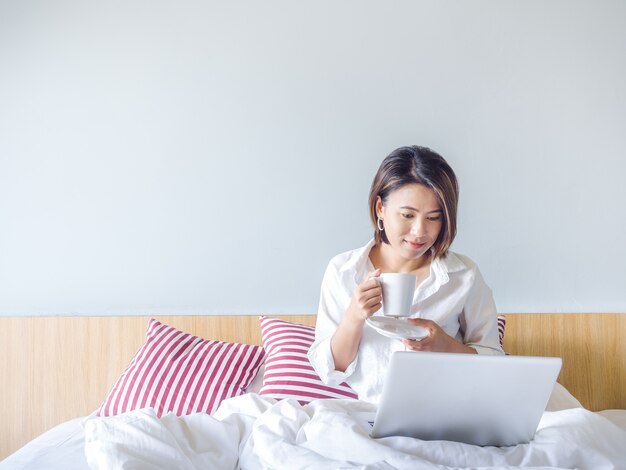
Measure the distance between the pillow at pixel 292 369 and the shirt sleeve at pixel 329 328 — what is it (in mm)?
96

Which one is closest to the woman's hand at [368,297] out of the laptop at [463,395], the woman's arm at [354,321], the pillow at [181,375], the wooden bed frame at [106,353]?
the woman's arm at [354,321]

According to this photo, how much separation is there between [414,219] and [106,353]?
3.80ft

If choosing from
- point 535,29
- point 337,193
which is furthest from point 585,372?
point 535,29

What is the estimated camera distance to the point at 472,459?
1078mm

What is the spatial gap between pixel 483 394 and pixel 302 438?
328 mm

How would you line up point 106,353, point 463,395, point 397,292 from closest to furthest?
1. point 463,395
2. point 397,292
3. point 106,353

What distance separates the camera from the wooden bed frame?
2078 mm

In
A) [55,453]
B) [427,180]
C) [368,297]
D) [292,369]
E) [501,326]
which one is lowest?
[55,453]

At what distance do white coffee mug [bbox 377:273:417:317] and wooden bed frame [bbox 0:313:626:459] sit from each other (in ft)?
2.57

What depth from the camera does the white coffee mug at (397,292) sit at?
4.34 feet

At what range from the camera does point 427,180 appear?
1523 millimetres

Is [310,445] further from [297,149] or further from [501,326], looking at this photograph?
[297,149]

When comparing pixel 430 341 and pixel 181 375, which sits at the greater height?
pixel 430 341

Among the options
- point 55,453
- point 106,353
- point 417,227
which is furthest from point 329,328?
point 106,353
